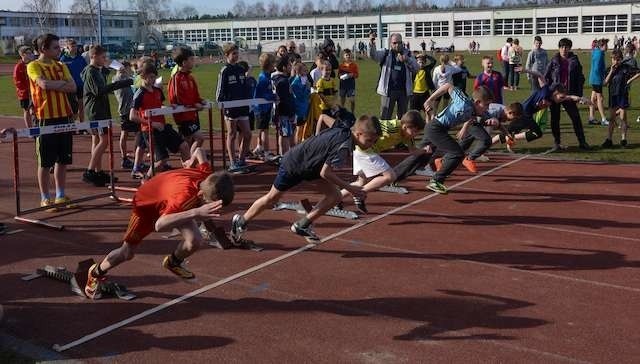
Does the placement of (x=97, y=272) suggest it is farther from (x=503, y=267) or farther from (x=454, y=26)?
(x=454, y=26)

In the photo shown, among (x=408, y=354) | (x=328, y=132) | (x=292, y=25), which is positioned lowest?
(x=408, y=354)

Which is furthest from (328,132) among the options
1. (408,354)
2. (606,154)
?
(606,154)

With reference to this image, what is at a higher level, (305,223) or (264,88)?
(264,88)

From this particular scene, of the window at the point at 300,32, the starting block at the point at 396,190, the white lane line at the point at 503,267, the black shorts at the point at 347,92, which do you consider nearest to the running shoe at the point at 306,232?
the white lane line at the point at 503,267

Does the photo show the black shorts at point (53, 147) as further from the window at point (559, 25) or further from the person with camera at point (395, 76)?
the window at point (559, 25)

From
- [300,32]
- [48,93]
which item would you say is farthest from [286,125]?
[300,32]

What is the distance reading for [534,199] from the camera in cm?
966

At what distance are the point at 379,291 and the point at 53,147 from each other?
4.81m

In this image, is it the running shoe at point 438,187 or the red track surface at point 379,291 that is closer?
the red track surface at point 379,291

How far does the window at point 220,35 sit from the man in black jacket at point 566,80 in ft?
319

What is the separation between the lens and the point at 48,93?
8.63 metres

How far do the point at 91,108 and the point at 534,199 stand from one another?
262 inches

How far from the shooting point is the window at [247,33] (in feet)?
348

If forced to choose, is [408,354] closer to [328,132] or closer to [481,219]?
[328,132]
